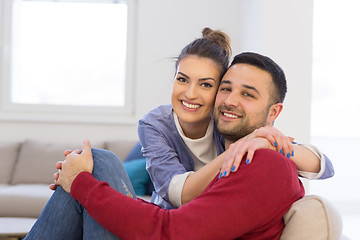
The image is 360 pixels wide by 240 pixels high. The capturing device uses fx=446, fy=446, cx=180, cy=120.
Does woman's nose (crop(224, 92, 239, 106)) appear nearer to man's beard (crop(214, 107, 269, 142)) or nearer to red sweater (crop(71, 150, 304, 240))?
man's beard (crop(214, 107, 269, 142))

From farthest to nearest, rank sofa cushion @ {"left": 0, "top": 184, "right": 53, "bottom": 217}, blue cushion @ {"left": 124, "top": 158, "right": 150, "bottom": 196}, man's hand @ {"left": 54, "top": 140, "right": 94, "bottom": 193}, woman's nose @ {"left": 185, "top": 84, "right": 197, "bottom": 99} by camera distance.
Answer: blue cushion @ {"left": 124, "top": 158, "right": 150, "bottom": 196} → sofa cushion @ {"left": 0, "top": 184, "right": 53, "bottom": 217} → woman's nose @ {"left": 185, "top": 84, "right": 197, "bottom": 99} → man's hand @ {"left": 54, "top": 140, "right": 94, "bottom": 193}

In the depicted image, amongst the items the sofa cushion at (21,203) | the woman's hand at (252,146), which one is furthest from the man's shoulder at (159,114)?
the sofa cushion at (21,203)

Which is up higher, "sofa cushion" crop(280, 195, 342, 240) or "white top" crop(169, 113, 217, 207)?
"white top" crop(169, 113, 217, 207)

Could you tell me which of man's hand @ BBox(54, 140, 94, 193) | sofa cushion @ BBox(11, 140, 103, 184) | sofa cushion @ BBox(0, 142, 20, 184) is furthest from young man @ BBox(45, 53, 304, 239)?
sofa cushion @ BBox(0, 142, 20, 184)

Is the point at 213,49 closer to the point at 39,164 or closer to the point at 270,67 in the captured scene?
the point at 270,67

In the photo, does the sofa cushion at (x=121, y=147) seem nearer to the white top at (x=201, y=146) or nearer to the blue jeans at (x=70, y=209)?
the white top at (x=201, y=146)

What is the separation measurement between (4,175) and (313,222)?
11.8ft

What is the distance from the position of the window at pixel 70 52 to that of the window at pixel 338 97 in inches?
106

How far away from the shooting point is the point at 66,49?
488 centimetres

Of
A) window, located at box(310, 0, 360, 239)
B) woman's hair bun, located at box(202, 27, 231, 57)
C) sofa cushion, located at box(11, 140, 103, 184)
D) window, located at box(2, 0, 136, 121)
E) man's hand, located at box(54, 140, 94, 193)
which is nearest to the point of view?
man's hand, located at box(54, 140, 94, 193)

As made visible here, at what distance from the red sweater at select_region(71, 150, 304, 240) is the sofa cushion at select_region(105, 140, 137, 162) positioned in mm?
2979

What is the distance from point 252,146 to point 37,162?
3.37 metres

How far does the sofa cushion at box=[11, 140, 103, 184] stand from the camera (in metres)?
4.16

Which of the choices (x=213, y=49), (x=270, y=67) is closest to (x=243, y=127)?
(x=270, y=67)
